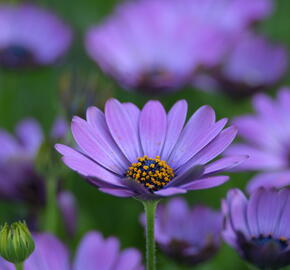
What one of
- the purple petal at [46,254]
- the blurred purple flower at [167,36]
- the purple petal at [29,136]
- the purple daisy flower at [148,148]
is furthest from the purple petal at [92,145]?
the blurred purple flower at [167,36]

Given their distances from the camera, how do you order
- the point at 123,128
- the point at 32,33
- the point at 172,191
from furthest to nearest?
the point at 32,33, the point at 123,128, the point at 172,191

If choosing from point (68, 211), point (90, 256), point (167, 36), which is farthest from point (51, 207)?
point (167, 36)

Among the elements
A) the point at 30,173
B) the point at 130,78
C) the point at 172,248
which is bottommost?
the point at 172,248

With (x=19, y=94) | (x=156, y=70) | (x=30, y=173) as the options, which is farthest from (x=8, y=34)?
(x=30, y=173)

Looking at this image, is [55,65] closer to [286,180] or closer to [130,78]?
[130,78]

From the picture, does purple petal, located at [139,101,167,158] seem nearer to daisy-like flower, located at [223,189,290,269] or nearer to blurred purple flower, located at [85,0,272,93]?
daisy-like flower, located at [223,189,290,269]

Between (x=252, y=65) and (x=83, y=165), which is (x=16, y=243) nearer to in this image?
(x=83, y=165)
